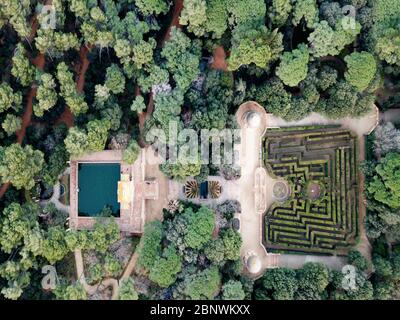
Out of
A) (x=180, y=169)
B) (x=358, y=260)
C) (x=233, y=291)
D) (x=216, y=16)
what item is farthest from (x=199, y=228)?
(x=216, y=16)

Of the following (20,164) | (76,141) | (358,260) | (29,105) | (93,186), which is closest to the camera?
(20,164)

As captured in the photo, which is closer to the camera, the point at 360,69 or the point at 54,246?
the point at 54,246

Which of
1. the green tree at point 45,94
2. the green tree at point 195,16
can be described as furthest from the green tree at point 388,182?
the green tree at point 45,94

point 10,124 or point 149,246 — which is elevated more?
point 10,124

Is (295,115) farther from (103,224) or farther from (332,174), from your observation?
(103,224)

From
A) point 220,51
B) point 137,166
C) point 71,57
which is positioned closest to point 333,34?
point 220,51

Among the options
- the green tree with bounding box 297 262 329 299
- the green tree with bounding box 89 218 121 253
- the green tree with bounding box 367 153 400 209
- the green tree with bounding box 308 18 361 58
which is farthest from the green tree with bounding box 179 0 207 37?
the green tree with bounding box 297 262 329 299

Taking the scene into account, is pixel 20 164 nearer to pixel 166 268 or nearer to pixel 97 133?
pixel 97 133
